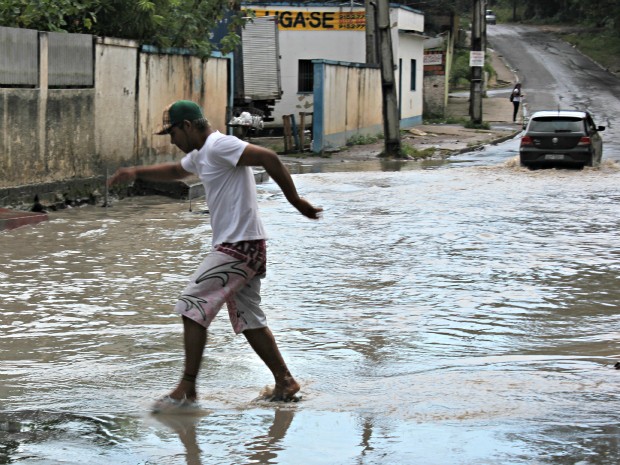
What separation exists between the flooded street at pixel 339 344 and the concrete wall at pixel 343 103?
14406 millimetres

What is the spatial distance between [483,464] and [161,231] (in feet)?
30.5

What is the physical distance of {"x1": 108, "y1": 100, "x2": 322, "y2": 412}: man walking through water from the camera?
5.61 meters

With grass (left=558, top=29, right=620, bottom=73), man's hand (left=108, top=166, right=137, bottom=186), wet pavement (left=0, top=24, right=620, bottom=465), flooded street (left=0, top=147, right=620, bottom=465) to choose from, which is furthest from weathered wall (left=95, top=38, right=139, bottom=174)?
grass (left=558, top=29, right=620, bottom=73)

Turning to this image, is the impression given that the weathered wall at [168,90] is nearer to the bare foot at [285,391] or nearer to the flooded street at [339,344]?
the flooded street at [339,344]

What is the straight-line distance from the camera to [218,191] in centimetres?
569

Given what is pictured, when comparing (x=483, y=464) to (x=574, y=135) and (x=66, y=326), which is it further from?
(x=574, y=135)

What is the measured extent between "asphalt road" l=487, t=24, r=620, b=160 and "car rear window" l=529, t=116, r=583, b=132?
17.7 ft

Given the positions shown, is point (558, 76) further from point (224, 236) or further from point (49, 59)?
point (224, 236)

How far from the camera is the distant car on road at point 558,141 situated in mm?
22656

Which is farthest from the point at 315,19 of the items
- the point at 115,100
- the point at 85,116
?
the point at 85,116

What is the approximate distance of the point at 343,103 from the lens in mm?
31484

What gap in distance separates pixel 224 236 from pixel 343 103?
26171mm

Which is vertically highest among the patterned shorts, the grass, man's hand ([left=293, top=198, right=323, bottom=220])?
the grass

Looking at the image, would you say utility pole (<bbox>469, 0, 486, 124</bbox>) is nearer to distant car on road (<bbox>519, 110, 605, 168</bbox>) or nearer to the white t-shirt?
distant car on road (<bbox>519, 110, 605, 168</bbox>)
